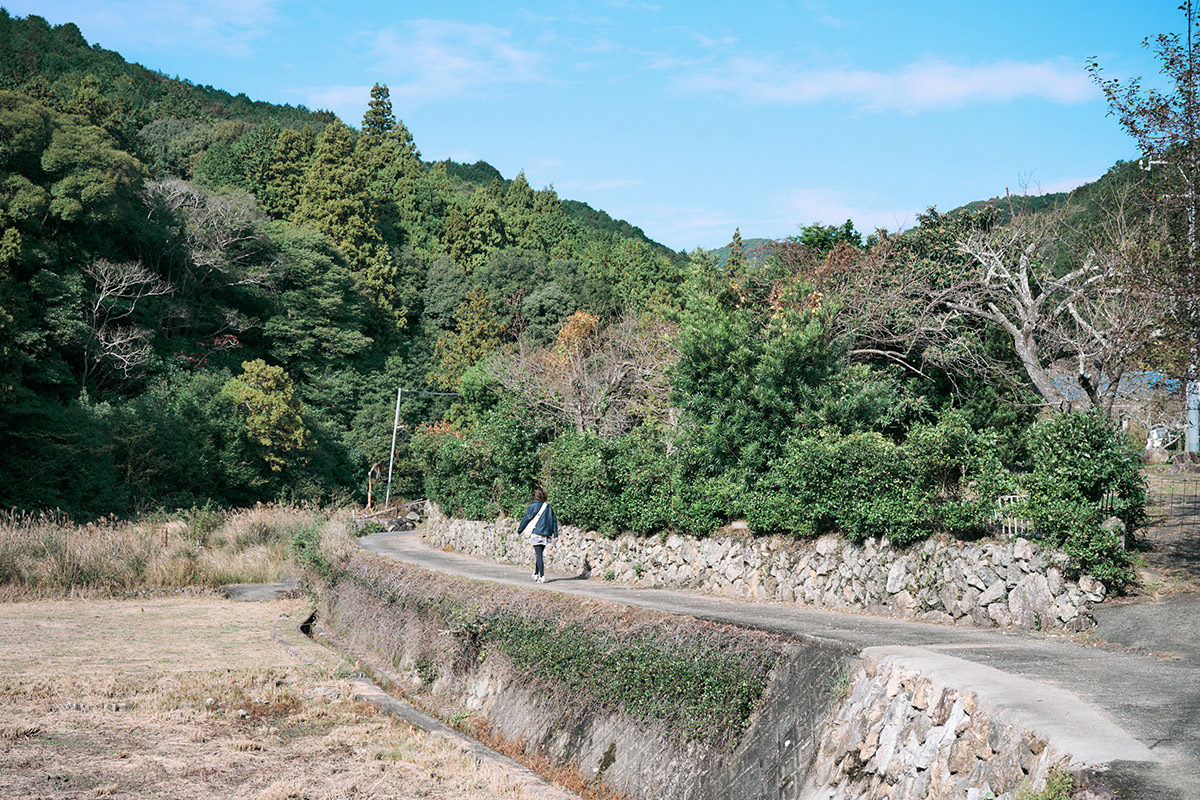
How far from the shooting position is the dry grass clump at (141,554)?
67.7ft

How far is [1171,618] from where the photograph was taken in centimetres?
835

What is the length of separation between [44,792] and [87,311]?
38878 millimetres

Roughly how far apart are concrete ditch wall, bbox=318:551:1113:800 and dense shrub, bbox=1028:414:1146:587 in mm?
3144

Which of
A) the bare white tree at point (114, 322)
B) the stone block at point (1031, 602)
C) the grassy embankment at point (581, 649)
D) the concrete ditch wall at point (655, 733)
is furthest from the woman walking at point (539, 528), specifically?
the bare white tree at point (114, 322)

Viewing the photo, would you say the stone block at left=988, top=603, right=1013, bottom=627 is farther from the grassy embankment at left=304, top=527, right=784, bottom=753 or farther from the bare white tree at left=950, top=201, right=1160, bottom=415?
the bare white tree at left=950, top=201, right=1160, bottom=415

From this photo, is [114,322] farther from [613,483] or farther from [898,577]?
[898,577]

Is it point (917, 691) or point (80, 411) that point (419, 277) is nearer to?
point (80, 411)

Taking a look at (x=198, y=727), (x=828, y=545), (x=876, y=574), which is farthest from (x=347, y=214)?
(x=876, y=574)

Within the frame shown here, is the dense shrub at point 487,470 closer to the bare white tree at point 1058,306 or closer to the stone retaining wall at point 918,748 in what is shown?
the bare white tree at point 1058,306

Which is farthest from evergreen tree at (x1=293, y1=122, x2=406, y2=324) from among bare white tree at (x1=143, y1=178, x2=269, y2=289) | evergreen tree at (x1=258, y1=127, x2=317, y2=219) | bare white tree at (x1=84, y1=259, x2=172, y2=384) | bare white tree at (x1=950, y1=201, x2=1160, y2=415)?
bare white tree at (x1=950, y1=201, x2=1160, y2=415)

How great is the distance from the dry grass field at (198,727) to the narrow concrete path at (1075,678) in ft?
11.9

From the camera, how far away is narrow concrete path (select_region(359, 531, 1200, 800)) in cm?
455

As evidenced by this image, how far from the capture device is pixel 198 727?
386 inches

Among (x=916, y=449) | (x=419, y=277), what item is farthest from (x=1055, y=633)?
(x=419, y=277)
